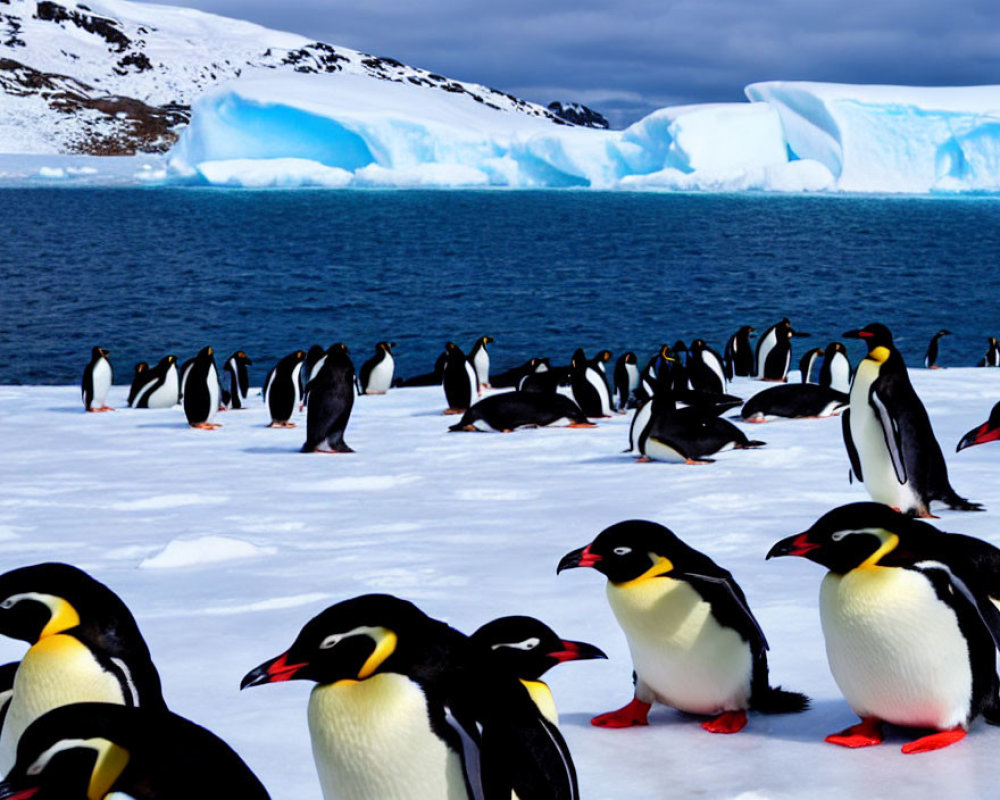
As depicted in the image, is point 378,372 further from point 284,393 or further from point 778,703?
point 778,703

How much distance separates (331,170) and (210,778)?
200 feet

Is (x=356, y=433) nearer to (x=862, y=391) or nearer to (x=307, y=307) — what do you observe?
(x=862, y=391)

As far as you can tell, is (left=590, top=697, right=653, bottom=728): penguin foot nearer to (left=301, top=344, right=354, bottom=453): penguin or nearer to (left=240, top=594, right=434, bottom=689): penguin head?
(left=240, top=594, right=434, bottom=689): penguin head

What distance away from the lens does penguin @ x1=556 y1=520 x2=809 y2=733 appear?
109 inches

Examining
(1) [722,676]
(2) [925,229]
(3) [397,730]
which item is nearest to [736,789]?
(1) [722,676]

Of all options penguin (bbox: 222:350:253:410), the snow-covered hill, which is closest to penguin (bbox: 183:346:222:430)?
penguin (bbox: 222:350:253:410)

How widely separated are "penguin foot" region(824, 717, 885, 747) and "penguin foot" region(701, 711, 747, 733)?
21cm

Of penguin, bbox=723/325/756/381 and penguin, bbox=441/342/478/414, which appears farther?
penguin, bbox=723/325/756/381

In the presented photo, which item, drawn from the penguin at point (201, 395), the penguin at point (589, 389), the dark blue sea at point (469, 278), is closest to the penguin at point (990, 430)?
the penguin at point (589, 389)

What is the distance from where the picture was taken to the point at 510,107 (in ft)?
495

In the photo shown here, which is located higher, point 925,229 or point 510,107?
point 510,107

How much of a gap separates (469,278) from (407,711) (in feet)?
113

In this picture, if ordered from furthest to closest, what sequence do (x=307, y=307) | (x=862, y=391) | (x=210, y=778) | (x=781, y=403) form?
(x=307, y=307), (x=781, y=403), (x=862, y=391), (x=210, y=778)

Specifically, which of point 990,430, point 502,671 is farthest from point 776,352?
point 502,671
